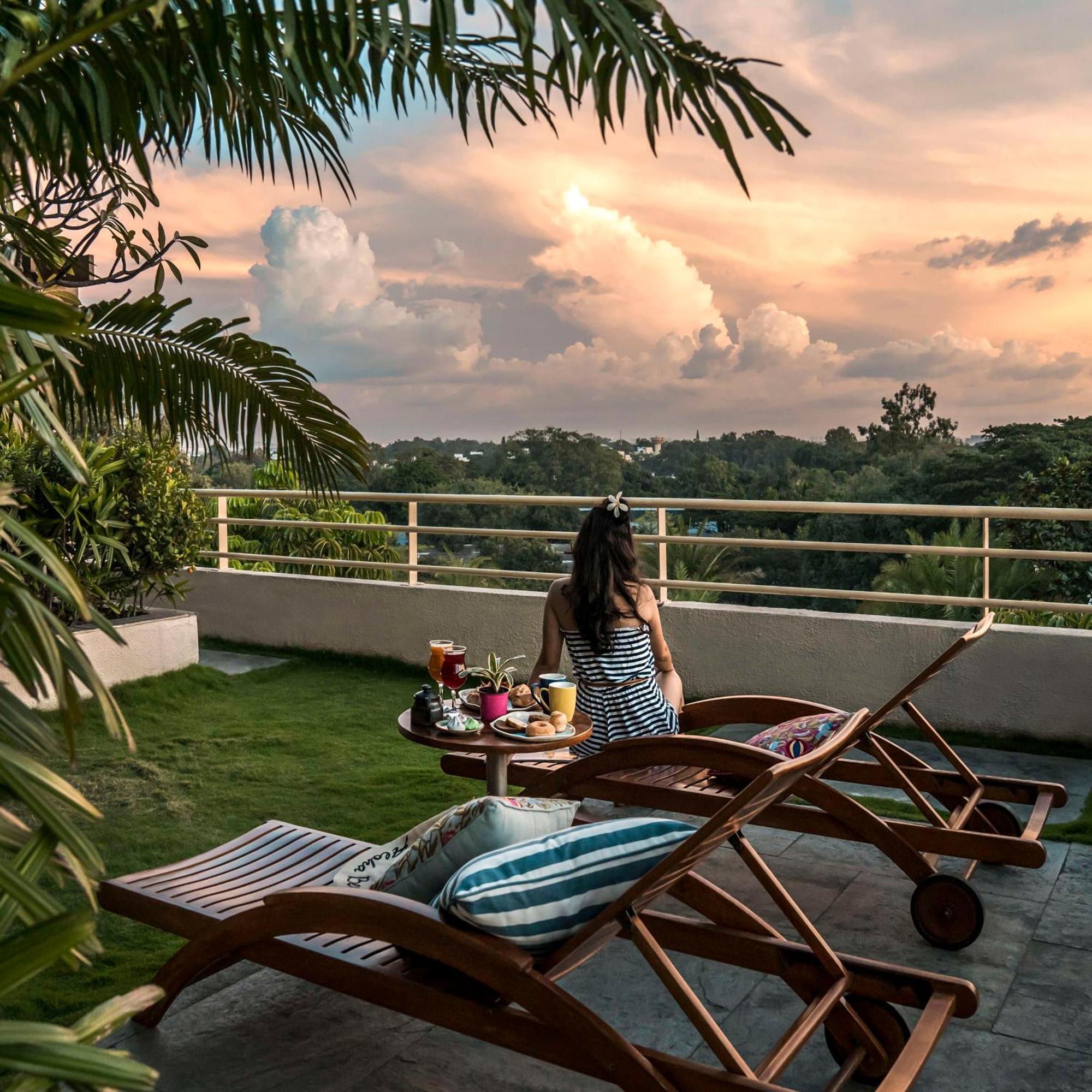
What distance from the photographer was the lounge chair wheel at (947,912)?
10.8 feet

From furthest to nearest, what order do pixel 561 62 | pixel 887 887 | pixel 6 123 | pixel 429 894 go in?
1. pixel 887 887
2. pixel 6 123
3. pixel 429 894
4. pixel 561 62

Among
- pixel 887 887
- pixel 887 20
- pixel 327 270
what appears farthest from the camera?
pixel 327 270

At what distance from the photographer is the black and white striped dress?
14.3 feet

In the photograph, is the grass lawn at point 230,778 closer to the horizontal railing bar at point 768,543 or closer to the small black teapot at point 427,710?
the small black teapot at point 427,710

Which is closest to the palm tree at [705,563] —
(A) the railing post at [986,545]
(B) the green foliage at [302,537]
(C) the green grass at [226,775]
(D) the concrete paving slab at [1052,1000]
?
(B) the green foliage at [302,537]

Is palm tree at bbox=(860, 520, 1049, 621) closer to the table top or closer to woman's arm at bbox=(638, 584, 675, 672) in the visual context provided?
woman's arm at bbox=(638, 584, 675, 672)

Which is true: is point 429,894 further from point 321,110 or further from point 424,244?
point 424,244

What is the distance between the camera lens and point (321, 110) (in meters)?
4.64

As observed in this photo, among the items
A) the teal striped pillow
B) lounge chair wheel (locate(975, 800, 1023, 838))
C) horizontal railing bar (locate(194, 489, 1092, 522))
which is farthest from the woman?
the teal striped pillow

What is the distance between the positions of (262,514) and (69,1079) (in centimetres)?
1136

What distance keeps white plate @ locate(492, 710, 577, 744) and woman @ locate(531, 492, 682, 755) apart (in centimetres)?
40

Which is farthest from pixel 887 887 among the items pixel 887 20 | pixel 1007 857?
pixel 887 20

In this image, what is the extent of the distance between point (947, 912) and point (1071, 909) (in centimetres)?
61

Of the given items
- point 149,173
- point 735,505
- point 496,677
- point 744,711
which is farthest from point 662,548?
point 149,173
